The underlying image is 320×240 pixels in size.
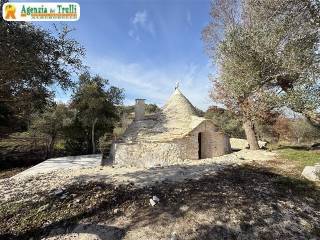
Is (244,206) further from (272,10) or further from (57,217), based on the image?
(272,10)

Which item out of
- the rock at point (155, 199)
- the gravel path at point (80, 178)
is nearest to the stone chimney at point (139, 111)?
the gravel path at point (80, 178)

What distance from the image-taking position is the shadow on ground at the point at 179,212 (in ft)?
27.1

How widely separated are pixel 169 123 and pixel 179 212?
1499 centimetres

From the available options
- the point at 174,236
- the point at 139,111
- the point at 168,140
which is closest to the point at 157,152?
the point at 168,140

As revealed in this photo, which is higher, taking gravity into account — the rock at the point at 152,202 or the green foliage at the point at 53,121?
the green foliage at the point at 53,121

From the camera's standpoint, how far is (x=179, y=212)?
9.34 metres

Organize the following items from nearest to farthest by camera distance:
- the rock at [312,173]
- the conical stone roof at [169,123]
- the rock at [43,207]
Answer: the rock at [43,207] → the rock at [312,173] → the conical stone roof at [169,123]

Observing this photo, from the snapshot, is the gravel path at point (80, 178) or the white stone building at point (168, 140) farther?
the white stone building at point (168, 140)

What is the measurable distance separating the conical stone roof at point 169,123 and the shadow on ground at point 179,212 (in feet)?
32.0

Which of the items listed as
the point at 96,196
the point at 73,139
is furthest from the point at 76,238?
the point at 73,139

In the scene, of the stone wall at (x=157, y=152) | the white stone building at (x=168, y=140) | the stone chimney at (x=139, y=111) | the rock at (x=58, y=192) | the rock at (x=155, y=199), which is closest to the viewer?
the rock at (x=155, y=199)

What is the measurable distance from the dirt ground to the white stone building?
6507mm

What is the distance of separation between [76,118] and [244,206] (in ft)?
64.9

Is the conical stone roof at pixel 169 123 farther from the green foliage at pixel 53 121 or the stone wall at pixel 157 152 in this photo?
the green foliage at pixel 53 121
